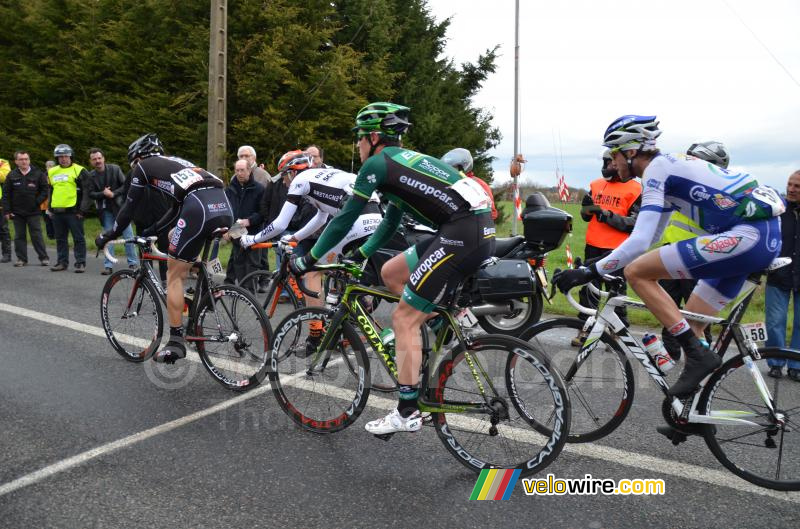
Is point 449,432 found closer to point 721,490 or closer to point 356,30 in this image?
point 721,490

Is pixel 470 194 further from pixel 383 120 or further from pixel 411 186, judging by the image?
pixel 383 120

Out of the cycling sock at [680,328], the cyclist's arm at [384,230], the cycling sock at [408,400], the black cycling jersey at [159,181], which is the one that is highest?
the black cycling jersey at [159,181]

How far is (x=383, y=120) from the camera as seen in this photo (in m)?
3.98

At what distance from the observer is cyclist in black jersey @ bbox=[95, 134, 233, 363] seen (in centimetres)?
553

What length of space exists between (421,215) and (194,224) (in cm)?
241

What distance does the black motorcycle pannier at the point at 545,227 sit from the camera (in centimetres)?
695

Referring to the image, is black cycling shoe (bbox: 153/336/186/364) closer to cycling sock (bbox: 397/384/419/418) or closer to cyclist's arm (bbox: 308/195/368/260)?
cyclist's arm (bbox: 308/195/368/260)

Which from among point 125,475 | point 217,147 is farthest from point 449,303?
point 217,147

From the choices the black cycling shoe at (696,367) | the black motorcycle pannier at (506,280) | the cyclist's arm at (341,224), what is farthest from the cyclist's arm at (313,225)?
the black cycling shoe at (696,367)

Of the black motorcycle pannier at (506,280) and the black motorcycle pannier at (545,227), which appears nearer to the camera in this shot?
the black motorcycle pannier at (506,280)

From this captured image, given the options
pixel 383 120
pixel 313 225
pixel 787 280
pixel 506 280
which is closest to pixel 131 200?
pixel 313 225

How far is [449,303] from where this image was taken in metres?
3.95

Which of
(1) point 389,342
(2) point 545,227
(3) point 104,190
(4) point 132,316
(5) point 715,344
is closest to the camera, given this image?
(5) point 715,344

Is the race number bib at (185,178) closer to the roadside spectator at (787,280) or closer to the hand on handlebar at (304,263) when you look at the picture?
the hand on handlebar at (304,263)
